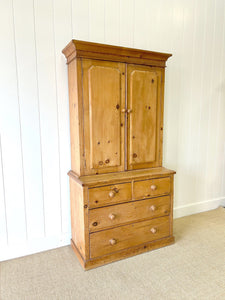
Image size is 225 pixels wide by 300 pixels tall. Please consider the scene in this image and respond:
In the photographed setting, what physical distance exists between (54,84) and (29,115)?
0.35 metres

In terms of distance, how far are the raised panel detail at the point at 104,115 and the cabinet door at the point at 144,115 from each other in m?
0.12

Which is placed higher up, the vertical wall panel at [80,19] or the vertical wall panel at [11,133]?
the vertical wall panel at [80,19]

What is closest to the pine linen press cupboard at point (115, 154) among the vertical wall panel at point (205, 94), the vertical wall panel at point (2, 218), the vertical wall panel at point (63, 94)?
the vertical wall panel at point (63, 94)

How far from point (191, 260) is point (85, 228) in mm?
976

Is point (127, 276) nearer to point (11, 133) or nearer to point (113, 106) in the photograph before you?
point (113, 106)

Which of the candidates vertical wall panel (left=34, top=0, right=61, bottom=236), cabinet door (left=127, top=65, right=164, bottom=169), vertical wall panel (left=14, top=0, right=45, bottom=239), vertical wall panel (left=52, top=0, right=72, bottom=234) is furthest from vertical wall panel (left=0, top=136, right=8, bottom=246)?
cabinet door (left=127, top=65, right=164, bottom=169)

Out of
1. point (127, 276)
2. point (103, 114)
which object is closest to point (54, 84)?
point (103, 114)

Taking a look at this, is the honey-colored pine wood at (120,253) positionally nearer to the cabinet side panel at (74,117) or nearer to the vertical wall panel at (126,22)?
the cabinet side panel at (74,117)

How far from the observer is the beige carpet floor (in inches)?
59.0

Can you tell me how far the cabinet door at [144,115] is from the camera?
1905 millimetres

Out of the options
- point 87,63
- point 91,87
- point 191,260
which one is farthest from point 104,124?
point 191,260

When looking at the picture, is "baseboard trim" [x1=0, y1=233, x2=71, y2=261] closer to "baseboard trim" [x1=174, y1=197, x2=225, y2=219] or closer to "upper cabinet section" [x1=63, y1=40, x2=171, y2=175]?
"upper cabinet section" [x1=63, y1=40, x2=171, y2=175]

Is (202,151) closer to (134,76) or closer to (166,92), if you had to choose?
(166,92)

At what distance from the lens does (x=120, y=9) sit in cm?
211
